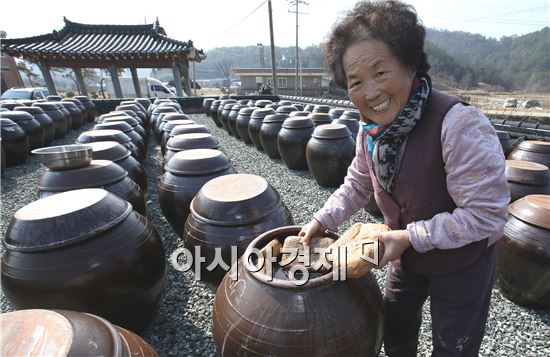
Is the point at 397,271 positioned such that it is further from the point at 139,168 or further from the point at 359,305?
the point at 139,168

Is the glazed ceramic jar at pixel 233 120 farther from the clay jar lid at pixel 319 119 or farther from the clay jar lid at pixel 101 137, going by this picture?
the clay jar lid at pixel 101 137

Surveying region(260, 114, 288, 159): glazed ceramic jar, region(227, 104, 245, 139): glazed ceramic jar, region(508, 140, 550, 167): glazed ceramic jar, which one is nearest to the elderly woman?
region(508, 140, 550, 167): glazed ceramic jar

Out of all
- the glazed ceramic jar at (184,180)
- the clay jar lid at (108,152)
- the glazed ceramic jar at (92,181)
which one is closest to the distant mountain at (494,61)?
the glazed ceramic jar at (184,180)

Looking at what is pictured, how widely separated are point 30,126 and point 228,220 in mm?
10602

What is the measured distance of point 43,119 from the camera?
11.0 metres

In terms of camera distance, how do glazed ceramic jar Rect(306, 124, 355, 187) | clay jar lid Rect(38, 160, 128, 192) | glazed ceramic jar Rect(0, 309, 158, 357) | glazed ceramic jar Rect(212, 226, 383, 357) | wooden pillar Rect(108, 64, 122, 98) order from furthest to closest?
wooden pillar Rect(108, 64, 122, 98) → glazed ceramic jar Rect(306, 124, 355, 187) → clay jar lid Rect(38, 160, 128, 192) → glazed ceramic jar Rect(212, 226, 383, 357) → glazed ceramic jar Rect(0, 309, 158, 357)

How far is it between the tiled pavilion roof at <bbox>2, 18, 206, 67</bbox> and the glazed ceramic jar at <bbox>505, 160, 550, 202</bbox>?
53.9ft

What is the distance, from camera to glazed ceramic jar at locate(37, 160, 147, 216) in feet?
12.5

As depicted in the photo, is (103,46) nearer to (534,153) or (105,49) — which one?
(105,49)

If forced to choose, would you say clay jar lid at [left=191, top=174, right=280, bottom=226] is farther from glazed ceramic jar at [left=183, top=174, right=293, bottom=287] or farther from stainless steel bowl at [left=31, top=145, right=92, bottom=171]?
stainless steel bowl at [left=31, top=145, right=92, bottom=171]

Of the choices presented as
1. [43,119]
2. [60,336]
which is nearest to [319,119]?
[60,336]

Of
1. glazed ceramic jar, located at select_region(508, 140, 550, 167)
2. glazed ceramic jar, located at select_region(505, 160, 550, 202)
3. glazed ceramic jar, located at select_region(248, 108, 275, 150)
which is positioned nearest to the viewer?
glazed ceramic jar, located at select_region(505, 160, 550, 202)

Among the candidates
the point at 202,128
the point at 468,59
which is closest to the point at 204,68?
the point at 468,59

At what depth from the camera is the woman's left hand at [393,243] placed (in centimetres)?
155
